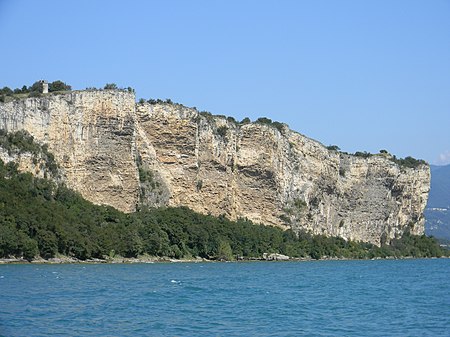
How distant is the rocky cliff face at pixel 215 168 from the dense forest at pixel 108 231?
109 inches

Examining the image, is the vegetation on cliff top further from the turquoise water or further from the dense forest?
the turquoise water

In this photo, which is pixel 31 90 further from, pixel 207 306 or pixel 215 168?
pixel 207 306

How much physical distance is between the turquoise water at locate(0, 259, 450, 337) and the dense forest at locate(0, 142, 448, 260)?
36.0 ft

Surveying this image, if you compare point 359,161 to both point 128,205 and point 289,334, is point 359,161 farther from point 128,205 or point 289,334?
point 289,334

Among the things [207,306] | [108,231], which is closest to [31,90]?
[108,231]

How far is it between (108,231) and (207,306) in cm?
3784

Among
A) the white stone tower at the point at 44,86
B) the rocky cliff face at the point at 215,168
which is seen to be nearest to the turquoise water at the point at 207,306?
the rocky cliff face at the point at 215,168

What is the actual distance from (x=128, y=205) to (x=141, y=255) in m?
9.56

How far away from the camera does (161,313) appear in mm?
30922

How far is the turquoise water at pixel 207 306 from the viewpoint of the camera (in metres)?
27.0

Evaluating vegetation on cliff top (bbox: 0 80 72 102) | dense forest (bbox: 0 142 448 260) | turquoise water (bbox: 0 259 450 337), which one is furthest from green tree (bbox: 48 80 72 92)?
turquoise water (bbox: 0 259 450 337)

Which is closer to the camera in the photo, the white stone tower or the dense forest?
the dense forest

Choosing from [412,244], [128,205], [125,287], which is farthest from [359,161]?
[125,287]

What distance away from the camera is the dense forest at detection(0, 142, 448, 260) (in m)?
61.9
